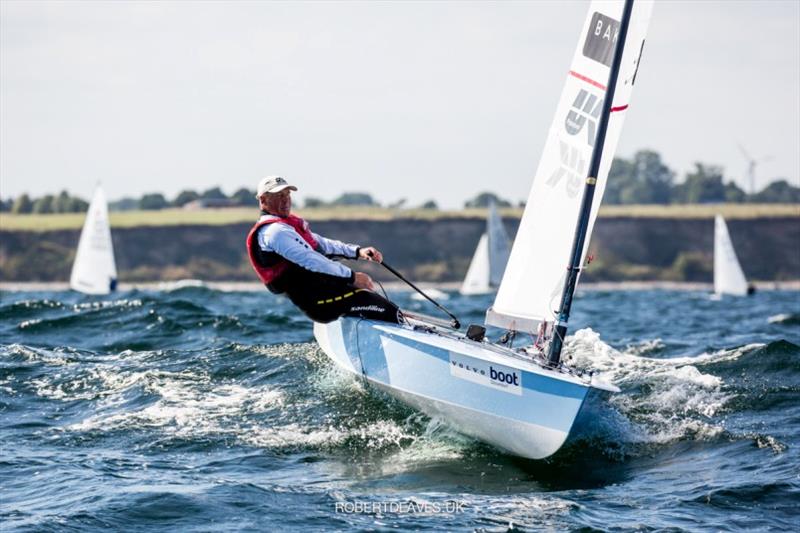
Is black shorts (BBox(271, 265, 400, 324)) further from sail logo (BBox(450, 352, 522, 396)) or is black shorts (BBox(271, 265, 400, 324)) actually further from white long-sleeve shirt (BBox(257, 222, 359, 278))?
sail logo (BBox(450, 352, 522, 396))

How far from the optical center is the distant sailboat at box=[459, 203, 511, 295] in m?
41.5

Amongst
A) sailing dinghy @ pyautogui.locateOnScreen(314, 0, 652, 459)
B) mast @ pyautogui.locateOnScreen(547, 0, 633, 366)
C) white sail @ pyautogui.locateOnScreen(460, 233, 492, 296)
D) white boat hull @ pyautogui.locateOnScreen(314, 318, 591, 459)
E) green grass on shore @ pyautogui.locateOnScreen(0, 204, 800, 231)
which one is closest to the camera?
white boat hull @ pyautogui.locateOnScreen(314, 318, 591, 459)

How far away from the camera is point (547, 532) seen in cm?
564

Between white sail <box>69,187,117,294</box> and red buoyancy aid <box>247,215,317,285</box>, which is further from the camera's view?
white sail <box>69,187,117,294</box>

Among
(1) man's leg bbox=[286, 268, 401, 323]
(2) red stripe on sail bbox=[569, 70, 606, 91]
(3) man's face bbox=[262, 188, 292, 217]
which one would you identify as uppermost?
(2) red stripe on sail bbox=[569, 70, 606, 91]

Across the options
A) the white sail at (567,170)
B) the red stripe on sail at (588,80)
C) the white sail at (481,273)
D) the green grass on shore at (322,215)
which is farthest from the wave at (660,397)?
the green grass on shore at (322,215)

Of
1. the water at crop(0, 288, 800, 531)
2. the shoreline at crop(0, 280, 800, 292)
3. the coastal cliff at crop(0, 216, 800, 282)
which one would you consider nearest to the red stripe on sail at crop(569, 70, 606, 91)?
the water at crop(0, 288, 800, 531)

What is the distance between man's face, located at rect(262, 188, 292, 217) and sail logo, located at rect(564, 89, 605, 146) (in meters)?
2.14

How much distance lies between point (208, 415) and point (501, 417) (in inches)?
91.2

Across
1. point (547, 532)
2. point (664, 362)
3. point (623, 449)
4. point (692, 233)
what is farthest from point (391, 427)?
point (692, 233)

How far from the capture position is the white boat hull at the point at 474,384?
6688mm

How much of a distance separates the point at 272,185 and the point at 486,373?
2.22 m

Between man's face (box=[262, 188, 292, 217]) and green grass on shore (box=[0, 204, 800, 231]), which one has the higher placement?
green grass on shore (box=[0, 204, 800, 231])

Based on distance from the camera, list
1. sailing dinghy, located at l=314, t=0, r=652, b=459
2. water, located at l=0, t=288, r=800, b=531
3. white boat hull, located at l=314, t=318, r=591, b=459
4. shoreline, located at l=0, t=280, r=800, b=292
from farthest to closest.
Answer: shoreline, located at l=0, t=280, r=800, b=292, sailing dinghy, located at l=314, t=0, r=652, b=459, white boat hull, located at l=314, t=318, r=591, b=459, water, located at l=0, t=288, r=800, b=531
